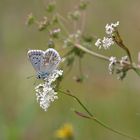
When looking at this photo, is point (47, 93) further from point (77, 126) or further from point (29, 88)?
point (29, 88)

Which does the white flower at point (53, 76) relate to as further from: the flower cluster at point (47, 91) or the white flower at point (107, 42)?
the white flower at point (107, 42)

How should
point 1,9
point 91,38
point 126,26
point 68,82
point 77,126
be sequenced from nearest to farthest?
1. point 91,38
2. point 77,126
3. point 68,82
4. point 126,26
5. point 1,9

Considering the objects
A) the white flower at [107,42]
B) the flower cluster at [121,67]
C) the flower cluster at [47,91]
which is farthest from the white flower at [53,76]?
the flower cluster at [121,67]

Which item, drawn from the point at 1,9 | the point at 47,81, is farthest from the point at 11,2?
the point at 47,81

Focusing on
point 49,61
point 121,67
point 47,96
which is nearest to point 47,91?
point 47,96

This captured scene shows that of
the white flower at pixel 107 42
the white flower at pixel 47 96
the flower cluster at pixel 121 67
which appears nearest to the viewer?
the white flower at pixel 47 96
